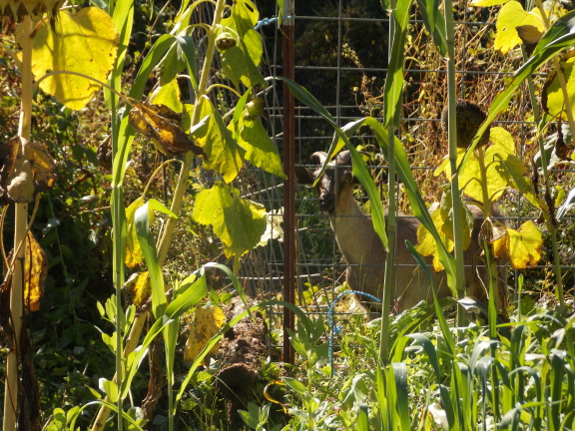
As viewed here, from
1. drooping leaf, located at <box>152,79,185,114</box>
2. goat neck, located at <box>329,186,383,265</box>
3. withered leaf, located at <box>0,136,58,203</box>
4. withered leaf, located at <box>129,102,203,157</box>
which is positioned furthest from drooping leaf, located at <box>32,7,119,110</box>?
goat neck, located at <box>329,186,383,265</box>

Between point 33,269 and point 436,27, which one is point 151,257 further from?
point 436,27

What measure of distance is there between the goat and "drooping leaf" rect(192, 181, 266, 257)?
6.43 feet

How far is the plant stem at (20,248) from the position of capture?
1.35 metres

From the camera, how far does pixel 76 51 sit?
1.47m

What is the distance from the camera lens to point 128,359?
1.50m

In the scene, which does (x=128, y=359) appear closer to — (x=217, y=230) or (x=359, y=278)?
(x=217, y=230)

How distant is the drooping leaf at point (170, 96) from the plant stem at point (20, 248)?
0.48m

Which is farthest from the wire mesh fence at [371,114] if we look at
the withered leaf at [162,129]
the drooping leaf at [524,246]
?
the withered leaf at [162,129]

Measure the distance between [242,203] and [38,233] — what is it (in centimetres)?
183

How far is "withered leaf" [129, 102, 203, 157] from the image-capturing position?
1386mm

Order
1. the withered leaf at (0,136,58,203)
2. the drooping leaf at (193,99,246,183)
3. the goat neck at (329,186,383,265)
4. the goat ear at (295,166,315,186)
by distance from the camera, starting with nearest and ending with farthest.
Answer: the withered leaf at (0,136,58,203), the drooping leaf at (193,99,246,183), the goat ear at (295,166,315,186), the goat neck at (329,186,383,265)

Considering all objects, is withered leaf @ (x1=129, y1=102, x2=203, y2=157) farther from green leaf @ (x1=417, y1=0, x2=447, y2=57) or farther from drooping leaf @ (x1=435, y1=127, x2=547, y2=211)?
drooping leaf @ (x1=435, y1=127, x2=547, y2=211)

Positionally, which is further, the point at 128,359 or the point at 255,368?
the point at 255,368

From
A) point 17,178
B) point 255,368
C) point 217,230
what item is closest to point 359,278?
point 255,368
